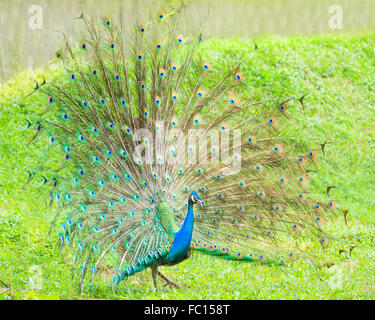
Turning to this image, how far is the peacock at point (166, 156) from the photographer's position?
5078mm

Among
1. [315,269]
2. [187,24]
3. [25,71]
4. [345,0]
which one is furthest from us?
[345,0]

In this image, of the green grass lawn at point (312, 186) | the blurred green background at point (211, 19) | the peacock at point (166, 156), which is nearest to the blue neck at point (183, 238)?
the peacock at point (166, 156)

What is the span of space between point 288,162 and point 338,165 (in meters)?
4.38

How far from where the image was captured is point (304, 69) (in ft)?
34.2

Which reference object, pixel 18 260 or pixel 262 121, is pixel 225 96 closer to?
pixel 262 121

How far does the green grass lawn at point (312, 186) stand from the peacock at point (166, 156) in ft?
1.36

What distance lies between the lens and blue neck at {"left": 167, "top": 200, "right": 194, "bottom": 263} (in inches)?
191

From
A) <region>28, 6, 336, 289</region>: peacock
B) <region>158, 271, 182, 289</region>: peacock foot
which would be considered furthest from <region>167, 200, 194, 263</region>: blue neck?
<region>158, 271, 182, 289</region>: peacock foot

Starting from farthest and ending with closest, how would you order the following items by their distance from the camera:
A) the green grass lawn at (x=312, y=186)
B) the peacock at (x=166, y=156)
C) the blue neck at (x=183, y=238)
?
the green grass lawn at (x=312, y=186)
the peacock at (x=166, y=156)
the blue neck at (x=183, y=238)

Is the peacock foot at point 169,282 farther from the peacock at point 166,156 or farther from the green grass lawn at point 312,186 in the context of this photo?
the peacock at point 166,156

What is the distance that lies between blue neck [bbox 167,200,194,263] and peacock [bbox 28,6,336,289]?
12 centimetres

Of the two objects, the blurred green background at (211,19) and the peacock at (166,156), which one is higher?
the blurred green background at (211,19)

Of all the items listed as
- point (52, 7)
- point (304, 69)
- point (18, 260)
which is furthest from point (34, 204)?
point (304, 69)

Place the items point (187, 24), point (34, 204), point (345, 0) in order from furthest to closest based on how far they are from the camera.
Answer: point (345, 0)
point (34, 204)
point (187, 24)
